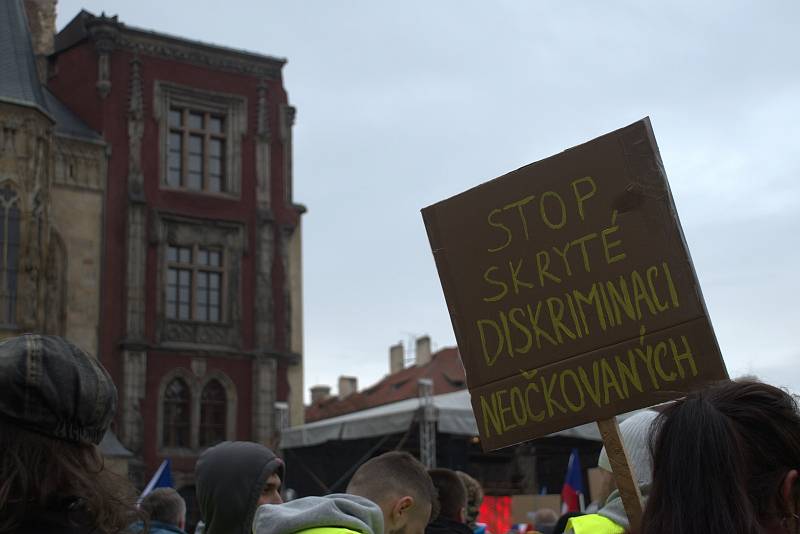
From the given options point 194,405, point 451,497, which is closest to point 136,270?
point 194,405

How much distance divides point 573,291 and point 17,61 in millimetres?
22061

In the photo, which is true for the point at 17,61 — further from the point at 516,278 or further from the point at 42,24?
the point at 516,278

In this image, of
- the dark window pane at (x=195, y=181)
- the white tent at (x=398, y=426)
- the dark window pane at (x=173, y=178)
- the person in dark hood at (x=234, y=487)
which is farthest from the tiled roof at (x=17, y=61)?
the person in dark hood at (x=234, y=487)

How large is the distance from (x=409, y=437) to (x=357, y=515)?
1855 cm

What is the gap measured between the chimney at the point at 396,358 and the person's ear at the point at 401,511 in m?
49.4

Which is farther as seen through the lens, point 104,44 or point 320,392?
point 320,392

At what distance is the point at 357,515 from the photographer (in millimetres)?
3135

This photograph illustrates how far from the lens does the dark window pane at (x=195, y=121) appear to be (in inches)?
1040

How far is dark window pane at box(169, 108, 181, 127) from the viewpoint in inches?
1030

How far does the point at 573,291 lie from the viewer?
3332 mm

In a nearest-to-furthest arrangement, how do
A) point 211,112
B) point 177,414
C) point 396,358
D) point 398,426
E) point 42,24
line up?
point 398,426 → point 177,414 → point 211,112 → point 42,24 → point 396,358

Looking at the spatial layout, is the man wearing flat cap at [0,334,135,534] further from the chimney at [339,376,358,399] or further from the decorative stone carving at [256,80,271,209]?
the chimney at [339,376,358,399]

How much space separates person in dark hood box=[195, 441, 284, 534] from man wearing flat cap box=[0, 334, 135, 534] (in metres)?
1.97

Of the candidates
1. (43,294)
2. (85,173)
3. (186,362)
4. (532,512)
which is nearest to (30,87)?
(85,173)
